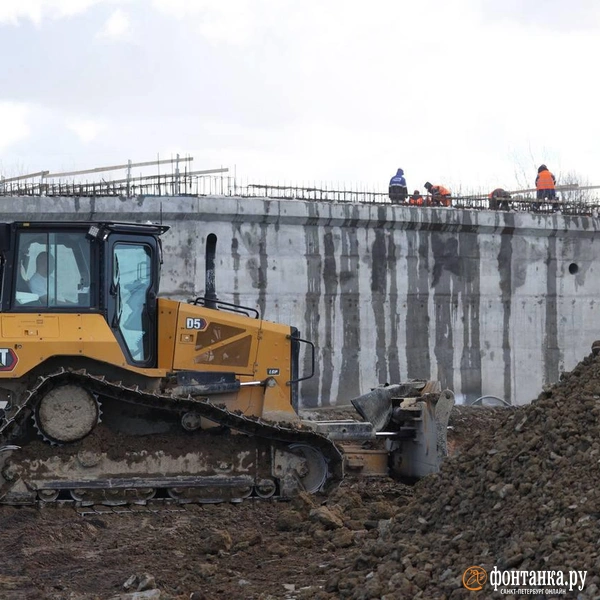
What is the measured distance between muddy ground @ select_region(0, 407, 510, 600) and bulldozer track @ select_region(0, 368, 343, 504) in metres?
0.39

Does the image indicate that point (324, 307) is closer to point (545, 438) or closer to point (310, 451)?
point (310, 451)

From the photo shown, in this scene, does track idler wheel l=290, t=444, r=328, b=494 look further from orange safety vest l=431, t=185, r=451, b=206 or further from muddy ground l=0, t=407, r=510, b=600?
orange safety vest l=431, t=185, r=451, b=206

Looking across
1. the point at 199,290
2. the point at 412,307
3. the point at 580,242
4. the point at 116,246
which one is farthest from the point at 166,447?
the point at 580,242

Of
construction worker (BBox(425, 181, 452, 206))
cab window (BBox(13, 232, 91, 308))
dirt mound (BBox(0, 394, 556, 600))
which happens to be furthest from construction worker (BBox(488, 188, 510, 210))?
cab window (BBox(13, 232, 91, 308))

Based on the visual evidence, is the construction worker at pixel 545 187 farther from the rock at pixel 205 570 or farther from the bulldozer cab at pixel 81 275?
the rock at pixel 205 570

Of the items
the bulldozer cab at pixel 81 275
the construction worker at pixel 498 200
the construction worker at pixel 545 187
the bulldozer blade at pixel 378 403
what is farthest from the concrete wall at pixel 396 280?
the bulldozer cab at pixel 81 275

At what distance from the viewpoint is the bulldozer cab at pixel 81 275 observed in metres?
10.2

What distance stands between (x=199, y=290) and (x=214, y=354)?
5.90 meters

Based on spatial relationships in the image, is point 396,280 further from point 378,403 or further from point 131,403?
point 131,403

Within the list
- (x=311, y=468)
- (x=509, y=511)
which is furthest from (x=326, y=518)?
(x=509, y=511)

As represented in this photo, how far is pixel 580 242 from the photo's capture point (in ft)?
63.6

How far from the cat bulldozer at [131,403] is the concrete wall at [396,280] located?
19.4ft

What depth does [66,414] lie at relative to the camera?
987cm

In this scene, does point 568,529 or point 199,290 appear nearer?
point 568,529
